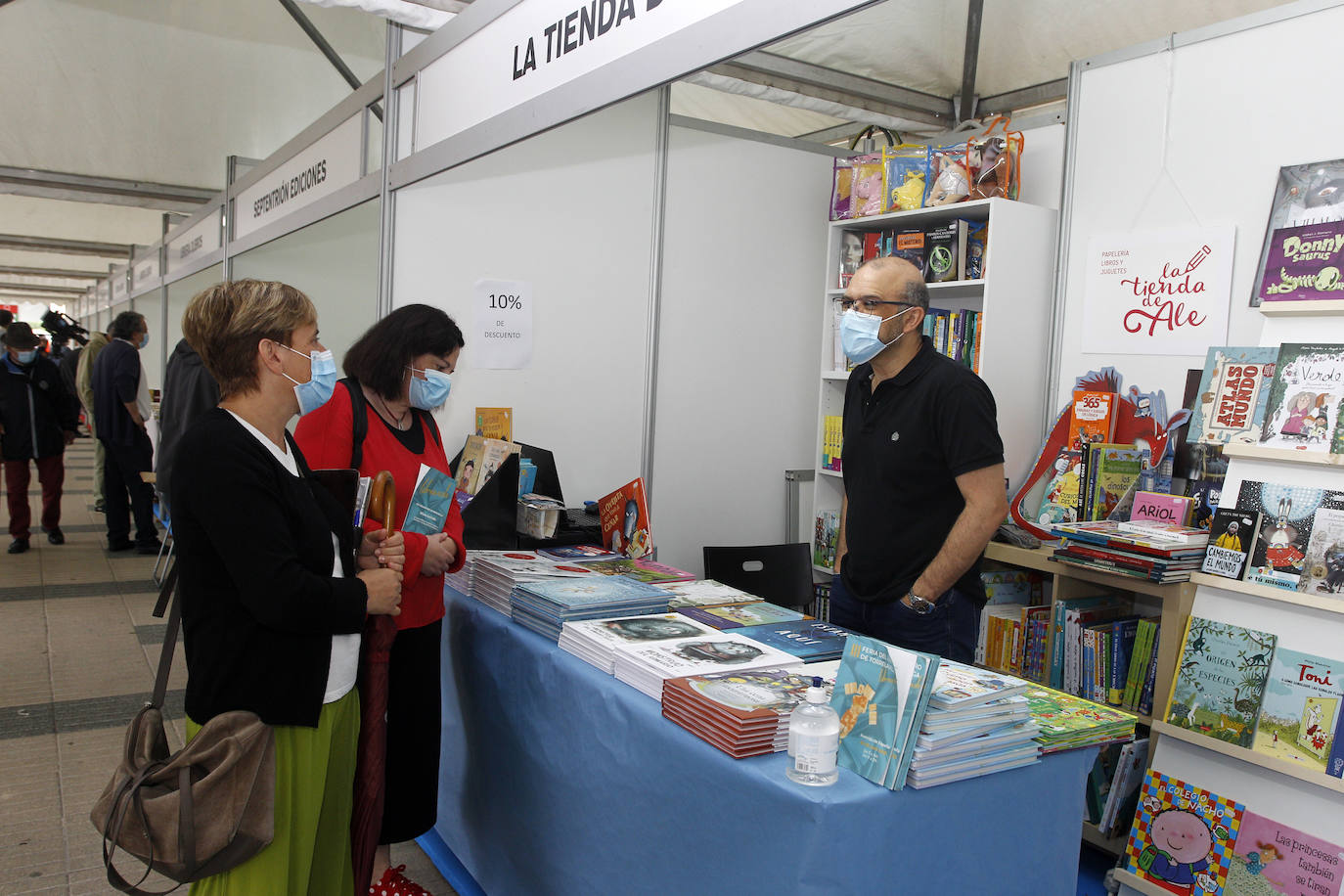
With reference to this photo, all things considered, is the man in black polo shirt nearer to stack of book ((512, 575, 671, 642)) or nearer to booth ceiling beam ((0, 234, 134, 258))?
stack of book ((512, 575, 671, 642))

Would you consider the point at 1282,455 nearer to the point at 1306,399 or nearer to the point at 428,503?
the point at 1306,399

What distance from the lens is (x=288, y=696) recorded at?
1.70m

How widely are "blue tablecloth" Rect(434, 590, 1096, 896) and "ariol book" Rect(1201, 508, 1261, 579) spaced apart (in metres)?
1.13

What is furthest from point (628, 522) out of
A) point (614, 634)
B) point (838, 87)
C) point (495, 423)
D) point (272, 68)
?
point (272, 68)

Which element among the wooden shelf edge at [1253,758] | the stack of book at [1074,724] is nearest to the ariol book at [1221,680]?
the wooden shelf edge at [1253,758]

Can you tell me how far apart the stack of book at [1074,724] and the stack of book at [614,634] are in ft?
2.32

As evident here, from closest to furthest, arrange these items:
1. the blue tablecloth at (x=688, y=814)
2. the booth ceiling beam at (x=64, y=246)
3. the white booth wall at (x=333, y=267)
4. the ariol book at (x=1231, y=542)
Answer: the blue tablecloth at (x=688, y=814) → the ariol book at (x=1231, y=542) → the white booth wall at (x=333, y=267) → the booth ceiling beam at (x=64, y=246)

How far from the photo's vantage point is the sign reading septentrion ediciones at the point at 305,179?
348cm

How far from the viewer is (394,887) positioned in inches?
93.0

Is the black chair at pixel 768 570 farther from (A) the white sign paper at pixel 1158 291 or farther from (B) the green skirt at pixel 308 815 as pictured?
(B) the green skirt at pixel 308 815

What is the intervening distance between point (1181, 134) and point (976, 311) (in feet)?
3.12

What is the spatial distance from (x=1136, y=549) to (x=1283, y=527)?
372 mm

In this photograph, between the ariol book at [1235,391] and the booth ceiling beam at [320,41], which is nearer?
the ariol book at [1235,391]

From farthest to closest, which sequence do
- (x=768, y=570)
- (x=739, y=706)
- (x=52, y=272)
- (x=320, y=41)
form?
(x=52, y=272) → (x=320, y=41) → (x=768, y=570) → (x=739, y=706)
